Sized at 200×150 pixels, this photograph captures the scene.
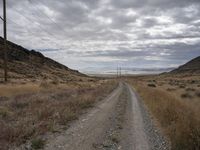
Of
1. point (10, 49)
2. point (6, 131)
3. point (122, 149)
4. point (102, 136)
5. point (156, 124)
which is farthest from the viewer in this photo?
point (10, 49)

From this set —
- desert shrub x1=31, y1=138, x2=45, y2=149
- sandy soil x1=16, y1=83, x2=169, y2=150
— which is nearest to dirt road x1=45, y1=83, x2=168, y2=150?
sandy soil x1=16, y1=83, x2=169, y2=150

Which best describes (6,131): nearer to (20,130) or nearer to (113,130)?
(20,130)

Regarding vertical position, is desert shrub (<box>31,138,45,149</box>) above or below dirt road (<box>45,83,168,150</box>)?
above

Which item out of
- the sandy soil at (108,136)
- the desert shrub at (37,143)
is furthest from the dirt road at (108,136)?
the desert shrub at (37,143)

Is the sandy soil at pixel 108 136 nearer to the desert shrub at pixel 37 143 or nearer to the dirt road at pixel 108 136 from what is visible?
the dirt road at pixel 108 136

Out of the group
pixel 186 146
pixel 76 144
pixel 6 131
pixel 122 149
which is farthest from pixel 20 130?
pixel 186 146

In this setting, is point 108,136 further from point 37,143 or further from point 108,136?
point 37,143

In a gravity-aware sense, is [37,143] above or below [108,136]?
above

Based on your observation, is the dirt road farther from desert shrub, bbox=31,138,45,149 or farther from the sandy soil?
desert shrub, bbox=31,138,45,149

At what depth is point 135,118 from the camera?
14867 millimetres

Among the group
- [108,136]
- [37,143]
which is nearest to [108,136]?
[108,136]

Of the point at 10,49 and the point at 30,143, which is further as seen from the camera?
the point at 10,49

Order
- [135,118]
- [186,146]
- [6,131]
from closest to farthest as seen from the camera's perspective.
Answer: [186,146], [6,131], [135,118]

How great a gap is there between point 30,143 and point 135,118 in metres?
7.32
